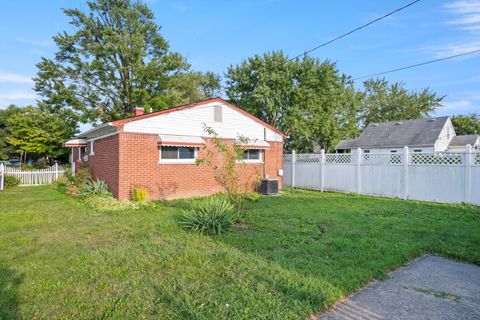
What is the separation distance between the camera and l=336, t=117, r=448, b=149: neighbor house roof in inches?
1021

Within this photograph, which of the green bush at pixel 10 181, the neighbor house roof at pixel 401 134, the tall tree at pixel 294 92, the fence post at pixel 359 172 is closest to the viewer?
the fence post at pixel 359 172

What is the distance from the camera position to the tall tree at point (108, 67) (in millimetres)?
24047

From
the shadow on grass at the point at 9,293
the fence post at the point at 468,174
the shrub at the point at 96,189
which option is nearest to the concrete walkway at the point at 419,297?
the shadow on grass at the point at 9,293

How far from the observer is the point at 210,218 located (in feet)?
20.6

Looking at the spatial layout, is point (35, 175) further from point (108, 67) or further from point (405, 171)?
point (405, 171)

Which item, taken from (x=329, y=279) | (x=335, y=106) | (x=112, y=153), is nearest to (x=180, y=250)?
(x=329, y=279)

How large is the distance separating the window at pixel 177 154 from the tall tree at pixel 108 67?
47.2 ft

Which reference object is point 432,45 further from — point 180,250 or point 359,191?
point 180,250

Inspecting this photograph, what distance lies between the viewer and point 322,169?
14.3 m

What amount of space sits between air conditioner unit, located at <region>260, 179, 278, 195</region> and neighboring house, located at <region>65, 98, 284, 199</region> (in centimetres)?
63

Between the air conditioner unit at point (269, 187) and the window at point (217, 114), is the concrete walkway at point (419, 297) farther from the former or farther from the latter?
the window at point (217, 114)

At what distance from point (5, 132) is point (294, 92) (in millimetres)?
40239

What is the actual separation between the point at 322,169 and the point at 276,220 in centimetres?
772

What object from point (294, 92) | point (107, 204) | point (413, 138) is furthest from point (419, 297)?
point (413, 138)
